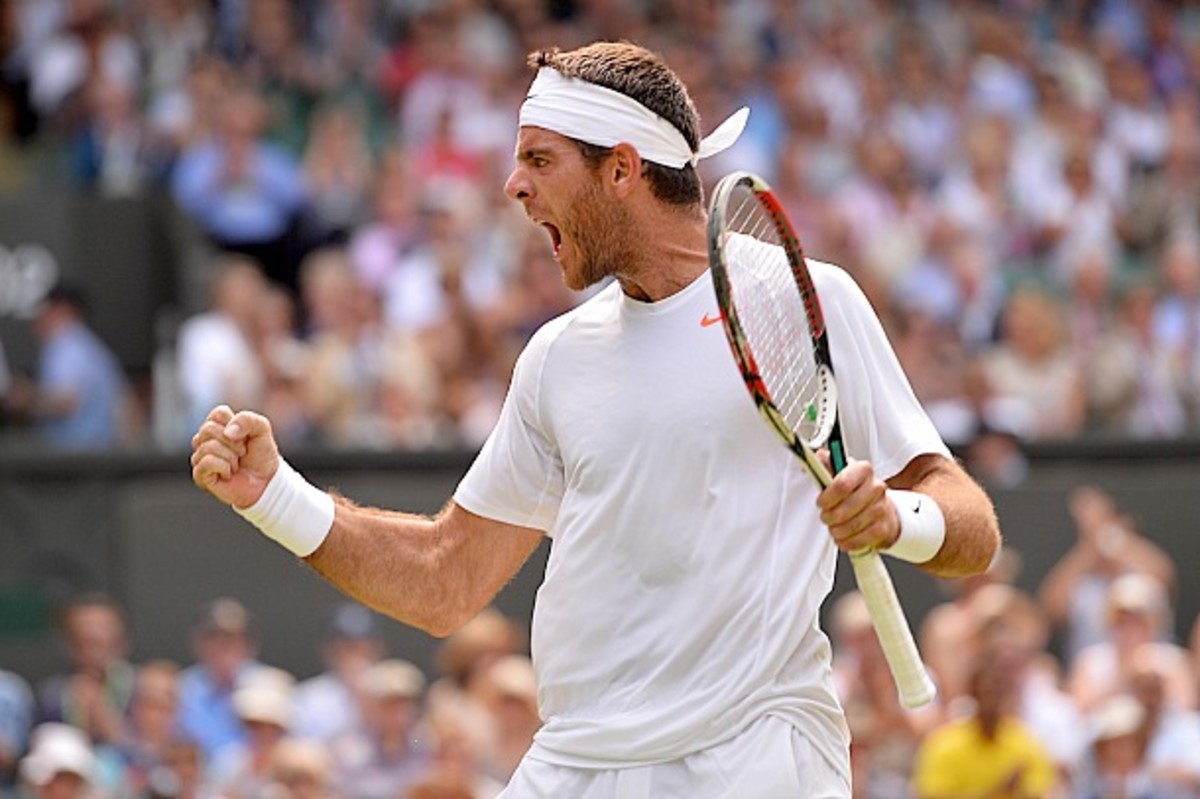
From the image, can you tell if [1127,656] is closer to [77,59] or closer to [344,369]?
[344,369]

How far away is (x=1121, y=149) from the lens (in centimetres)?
1588

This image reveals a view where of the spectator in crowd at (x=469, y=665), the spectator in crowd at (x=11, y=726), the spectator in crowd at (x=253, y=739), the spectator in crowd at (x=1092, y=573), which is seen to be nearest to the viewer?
the spectator in crowd at (x=253, y=739)

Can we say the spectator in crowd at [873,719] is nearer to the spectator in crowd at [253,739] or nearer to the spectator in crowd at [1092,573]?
Result: the spectator in crowd at [1092,573]

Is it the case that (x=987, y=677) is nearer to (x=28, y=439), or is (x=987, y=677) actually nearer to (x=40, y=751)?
(x=40, y=751)

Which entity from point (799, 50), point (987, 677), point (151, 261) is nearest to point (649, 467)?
point (987, 677)

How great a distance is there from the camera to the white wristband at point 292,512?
4.91 meters

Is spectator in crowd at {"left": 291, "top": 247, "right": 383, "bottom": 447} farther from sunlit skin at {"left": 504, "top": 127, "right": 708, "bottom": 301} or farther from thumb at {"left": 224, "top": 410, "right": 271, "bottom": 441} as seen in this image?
sunlit skin at {"left": 504, "top": 127, "right": 708, "bottom": 301}

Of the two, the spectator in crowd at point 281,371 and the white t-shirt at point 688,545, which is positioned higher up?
the white t-shirt at point 688,545

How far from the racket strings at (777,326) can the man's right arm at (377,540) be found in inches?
25.7

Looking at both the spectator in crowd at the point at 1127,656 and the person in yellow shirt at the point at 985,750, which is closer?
the person in yellow shirt at the point at 985,750

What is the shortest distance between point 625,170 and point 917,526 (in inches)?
34.9

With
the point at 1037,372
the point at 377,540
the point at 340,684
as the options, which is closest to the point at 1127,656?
the point at 1037,372

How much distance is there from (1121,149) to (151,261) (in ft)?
19.9

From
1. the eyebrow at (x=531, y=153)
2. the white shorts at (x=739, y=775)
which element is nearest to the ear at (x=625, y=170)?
the eyebrow at (x=531, y=153)
